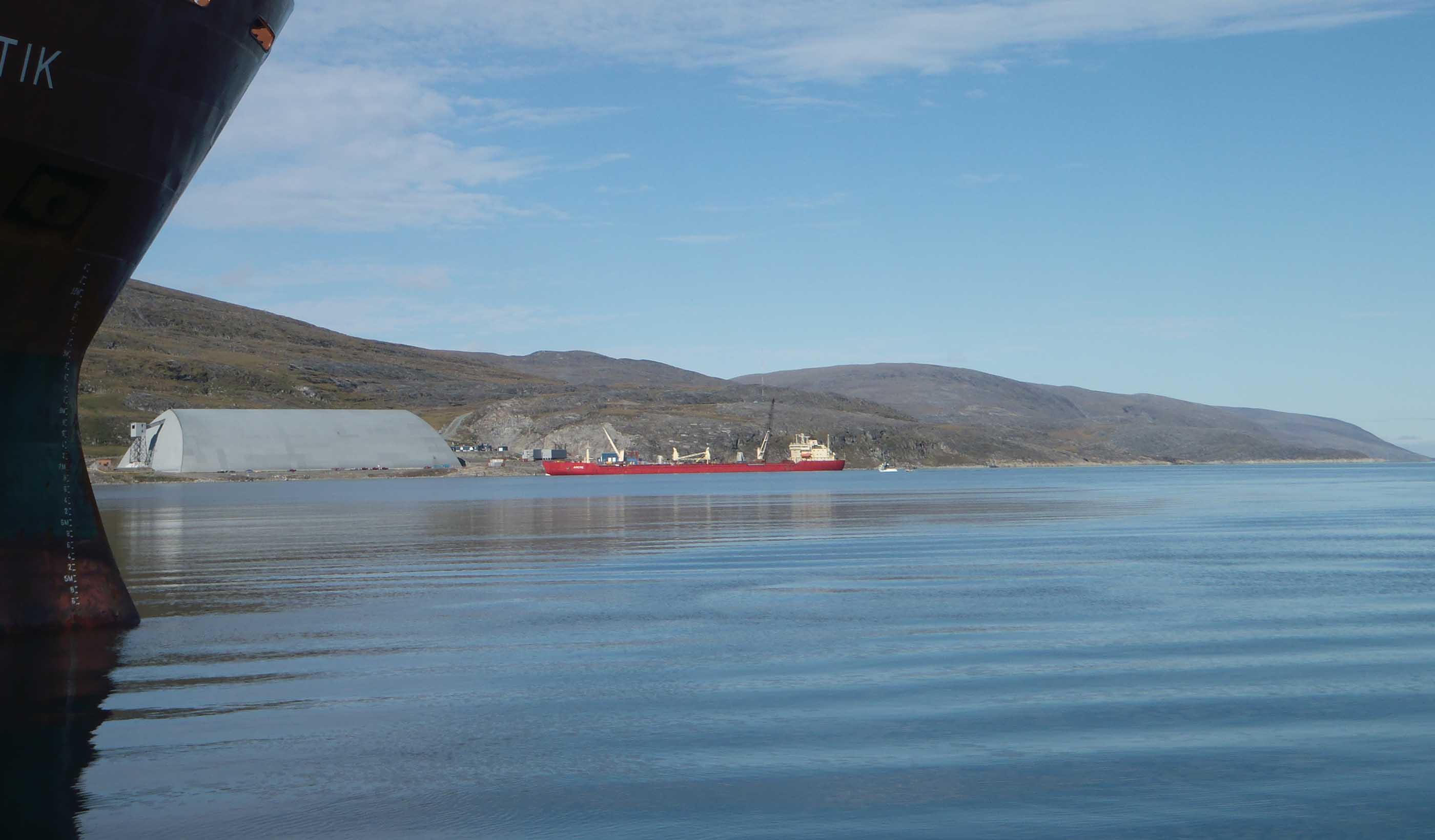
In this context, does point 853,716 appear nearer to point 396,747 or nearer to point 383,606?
point 396,747

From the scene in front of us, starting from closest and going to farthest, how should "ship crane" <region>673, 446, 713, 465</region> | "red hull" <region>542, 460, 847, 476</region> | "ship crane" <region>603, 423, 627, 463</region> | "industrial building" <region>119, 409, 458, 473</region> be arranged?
1. "industrial building" <region>119, 409, 458, 473</region>
2. "red hull" <region>542, 460, 847, 476</region>
3. "ship crane" <region>603, 423, 627, 463</region>
4. "ship crane" <region>673, 446, 713, 465</region>

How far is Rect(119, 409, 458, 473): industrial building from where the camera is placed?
12700 centimetres

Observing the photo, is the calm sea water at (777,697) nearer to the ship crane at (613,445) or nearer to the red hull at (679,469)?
the red hull at (679,469)

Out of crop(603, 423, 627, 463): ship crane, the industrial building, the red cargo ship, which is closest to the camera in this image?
the industrial building

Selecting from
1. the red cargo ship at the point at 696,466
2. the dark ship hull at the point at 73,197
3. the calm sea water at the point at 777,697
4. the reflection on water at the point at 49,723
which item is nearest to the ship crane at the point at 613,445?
the red cargo ship at the point at 696,466

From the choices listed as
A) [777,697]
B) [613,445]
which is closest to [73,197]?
[777,697]

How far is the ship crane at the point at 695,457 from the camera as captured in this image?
193 m

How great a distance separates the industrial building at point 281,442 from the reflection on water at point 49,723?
118m

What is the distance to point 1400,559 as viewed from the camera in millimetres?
26672

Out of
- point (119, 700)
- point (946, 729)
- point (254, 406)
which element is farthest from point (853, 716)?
point (254, 406)

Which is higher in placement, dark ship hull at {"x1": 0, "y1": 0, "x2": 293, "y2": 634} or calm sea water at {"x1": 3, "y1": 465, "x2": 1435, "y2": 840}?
dark ship hull at {"x1": 0, "y1": 0, "x2": 293, "y2": 634}

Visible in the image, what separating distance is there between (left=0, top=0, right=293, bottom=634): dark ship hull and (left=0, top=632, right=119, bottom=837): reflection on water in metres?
0.64

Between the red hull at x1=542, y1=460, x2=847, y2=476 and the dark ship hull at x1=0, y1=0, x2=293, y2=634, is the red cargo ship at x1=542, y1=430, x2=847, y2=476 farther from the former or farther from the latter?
the dark ship hull at x1=0, y1=0, x2=293, y2=634

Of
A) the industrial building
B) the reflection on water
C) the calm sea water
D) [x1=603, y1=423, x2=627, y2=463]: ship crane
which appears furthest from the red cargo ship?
the reflection on water
